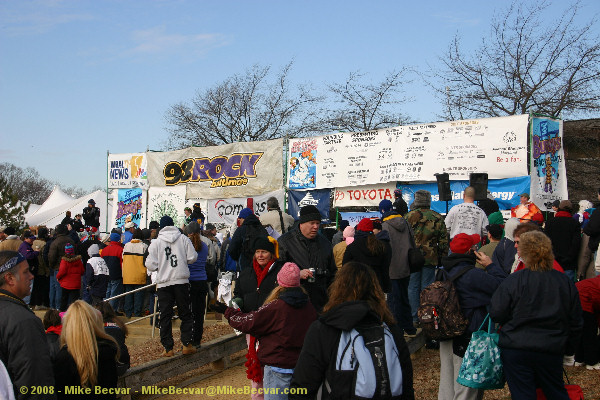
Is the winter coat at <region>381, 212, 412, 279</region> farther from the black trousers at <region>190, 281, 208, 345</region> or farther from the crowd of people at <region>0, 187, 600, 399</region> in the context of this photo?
the black trousers at <region>190, 281, 208, 345</region>

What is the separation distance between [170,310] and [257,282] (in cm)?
283

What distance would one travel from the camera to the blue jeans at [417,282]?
8.92 metres

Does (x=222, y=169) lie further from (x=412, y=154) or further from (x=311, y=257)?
(x=311, y=257)

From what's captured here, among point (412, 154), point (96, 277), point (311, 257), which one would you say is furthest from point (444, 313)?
point (412, 154)

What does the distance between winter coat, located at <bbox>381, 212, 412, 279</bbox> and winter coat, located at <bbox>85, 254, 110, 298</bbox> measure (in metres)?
7.01

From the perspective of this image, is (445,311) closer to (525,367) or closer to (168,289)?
(525,367)

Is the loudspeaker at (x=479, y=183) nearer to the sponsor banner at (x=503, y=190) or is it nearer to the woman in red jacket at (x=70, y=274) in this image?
the sponsor banner at (x=503, y=190)

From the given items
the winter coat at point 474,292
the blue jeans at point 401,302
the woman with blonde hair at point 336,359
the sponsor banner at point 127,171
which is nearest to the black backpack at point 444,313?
the winter coat at point 474,292

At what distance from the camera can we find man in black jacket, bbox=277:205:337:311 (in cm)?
640

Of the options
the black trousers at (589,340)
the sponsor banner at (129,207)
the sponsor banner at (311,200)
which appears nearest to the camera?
the black trousers at (589,340)

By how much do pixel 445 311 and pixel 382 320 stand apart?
2086 mm

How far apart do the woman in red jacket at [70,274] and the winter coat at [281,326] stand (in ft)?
30.3

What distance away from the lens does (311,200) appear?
16.9m

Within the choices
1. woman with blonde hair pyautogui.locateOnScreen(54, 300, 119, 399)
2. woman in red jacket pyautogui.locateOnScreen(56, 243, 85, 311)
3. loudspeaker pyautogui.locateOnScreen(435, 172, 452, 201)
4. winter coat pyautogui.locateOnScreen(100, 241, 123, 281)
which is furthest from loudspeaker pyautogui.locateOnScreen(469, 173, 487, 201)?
woman with blonde hair pyautogui.locateOnScreen(54, 300, 119, 399)
